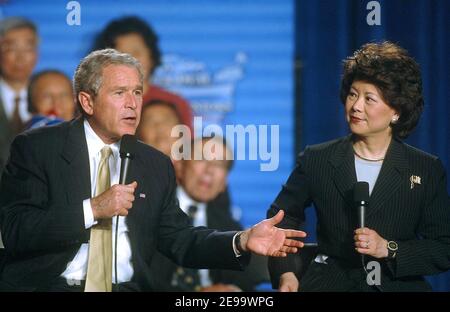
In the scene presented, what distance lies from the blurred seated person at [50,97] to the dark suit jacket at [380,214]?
7.18ft

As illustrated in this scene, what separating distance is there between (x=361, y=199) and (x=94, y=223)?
3.31ft

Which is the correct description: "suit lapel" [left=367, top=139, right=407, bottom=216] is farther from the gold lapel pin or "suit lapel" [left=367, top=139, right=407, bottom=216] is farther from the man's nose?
the man's nose

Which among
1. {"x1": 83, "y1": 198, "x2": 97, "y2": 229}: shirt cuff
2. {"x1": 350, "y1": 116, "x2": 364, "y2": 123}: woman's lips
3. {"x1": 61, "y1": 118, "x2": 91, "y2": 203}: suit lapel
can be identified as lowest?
{"x1": 83, "y1": 198, "x2": 97, "y2": 229}: shirt cuff

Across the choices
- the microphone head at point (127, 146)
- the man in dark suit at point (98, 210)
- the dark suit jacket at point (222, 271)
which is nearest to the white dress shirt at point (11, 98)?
the dark suit jacket at point (222, 271)

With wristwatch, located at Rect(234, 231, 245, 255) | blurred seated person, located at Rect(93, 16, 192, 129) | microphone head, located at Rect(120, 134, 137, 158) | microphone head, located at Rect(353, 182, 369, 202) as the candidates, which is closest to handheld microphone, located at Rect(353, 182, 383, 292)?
microphone head, located at Rect(353, 182, 369, 202)

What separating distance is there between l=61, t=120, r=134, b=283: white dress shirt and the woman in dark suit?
588 millimetres

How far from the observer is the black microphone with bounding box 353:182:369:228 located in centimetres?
301

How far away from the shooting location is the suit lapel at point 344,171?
3209 mm

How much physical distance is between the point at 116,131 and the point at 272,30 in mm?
1865

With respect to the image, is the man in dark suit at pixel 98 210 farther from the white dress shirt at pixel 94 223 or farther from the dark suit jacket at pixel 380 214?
the dark suit jacket at pixel 380 214

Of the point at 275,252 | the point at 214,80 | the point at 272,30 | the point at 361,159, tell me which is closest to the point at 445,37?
the point at 272,30
